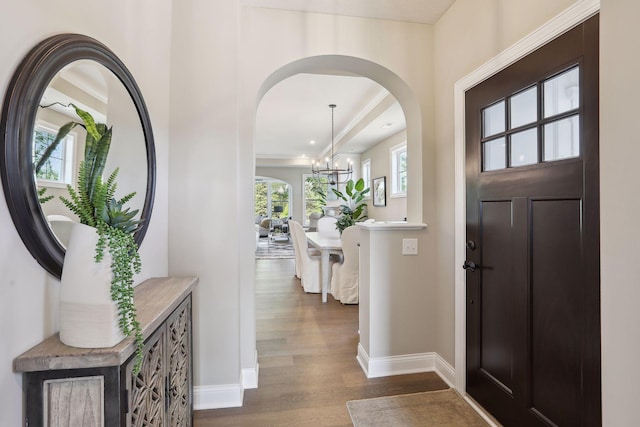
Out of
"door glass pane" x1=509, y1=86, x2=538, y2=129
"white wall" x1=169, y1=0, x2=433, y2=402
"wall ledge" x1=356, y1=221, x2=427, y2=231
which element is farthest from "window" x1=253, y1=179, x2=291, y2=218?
"door glass pane" x1=509, y1=86, x2=538, y2=129

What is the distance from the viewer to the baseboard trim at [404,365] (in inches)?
92.4

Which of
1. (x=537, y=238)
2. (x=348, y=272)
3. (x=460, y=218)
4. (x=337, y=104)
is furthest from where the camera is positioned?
(x=337, y=104)

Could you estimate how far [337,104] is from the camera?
503cm

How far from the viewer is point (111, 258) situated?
0.88 m

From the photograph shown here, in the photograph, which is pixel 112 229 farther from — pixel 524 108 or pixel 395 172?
pixel 395 172

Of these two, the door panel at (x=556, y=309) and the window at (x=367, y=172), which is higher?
the window at (x=367, y=172)

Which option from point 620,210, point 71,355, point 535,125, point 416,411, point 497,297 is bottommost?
point 416,411

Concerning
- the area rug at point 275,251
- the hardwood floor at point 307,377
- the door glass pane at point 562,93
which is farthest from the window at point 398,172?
the door glass pane at point 562,93

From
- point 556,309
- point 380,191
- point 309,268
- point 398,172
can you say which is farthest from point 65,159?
point 380,191

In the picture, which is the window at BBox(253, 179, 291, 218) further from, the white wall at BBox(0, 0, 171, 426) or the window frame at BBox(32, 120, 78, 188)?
the window frame at BBox(32, 120, 78, 188)

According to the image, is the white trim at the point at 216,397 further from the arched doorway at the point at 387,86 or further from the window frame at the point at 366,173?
the window frame at the point at 366,173

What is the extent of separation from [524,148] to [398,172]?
4649 millimetres

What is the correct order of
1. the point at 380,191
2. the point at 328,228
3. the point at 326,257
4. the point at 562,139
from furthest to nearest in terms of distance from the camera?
1. the point at 380,191
2. the point at 328,228
3. the point at 326,257
4. the point at 562,139

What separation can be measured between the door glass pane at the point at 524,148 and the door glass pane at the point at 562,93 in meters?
0.12
